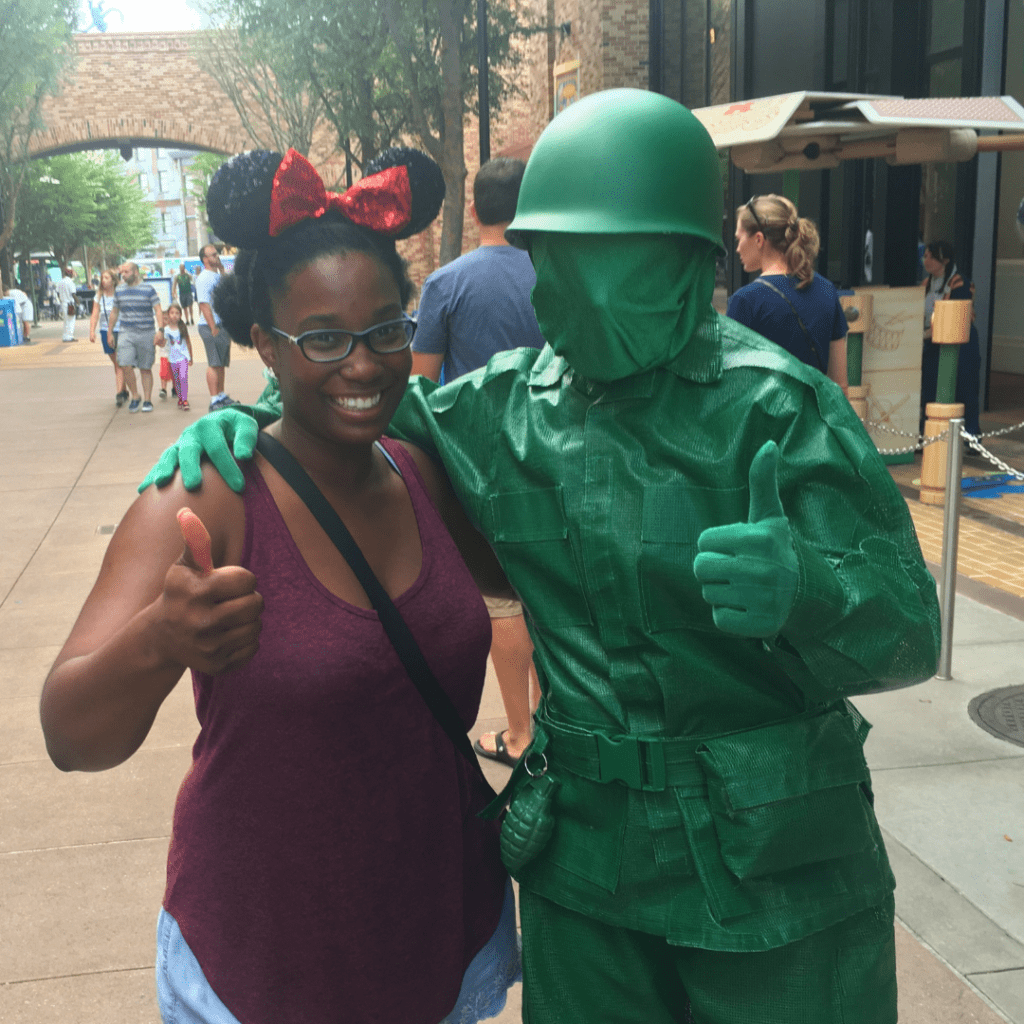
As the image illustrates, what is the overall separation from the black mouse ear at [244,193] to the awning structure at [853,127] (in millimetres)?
6019

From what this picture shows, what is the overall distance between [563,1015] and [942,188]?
40.5 feet

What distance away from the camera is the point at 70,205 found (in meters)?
54.3

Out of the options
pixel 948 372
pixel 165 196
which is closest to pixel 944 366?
pixel 948 372

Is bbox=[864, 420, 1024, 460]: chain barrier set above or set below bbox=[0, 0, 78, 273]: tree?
below

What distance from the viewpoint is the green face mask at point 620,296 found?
156cm

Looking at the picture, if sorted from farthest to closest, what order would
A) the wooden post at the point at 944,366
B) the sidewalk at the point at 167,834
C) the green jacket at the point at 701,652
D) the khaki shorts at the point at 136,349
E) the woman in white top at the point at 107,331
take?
1. the woman in white top at the point at 107,331
2. the khaki shorts at the point at 136,349
3. the wooden post at the point at 944,366
4. the sidewalk at the point at 167,834
5. the green jacket at the point at 701,652

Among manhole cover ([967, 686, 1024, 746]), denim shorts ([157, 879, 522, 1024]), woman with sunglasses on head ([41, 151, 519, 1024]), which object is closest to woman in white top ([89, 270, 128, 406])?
manhole cover ([967, 686, 1024, 746])

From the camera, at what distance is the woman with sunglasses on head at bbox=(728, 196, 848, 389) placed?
5.48 metres

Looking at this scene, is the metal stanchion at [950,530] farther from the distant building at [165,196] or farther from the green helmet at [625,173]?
the distant building at [165,196]

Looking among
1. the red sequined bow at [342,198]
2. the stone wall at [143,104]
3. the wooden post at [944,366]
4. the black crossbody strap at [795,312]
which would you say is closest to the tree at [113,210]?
the stone wall at [143,104]

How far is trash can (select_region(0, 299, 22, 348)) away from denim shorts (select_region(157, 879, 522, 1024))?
28.1 meters

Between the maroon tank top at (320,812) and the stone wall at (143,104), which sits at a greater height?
Result: the stone wall at (143,104)

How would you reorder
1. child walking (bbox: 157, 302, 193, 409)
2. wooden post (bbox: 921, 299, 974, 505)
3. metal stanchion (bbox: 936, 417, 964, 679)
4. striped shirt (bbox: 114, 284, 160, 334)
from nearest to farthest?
1. metal stanchion (bbox: 936, 417, 964, 679)
2. wooden post (bbox: 921, 299, 974, 505)
3. striped shirt (bbox: 114, 284, 160, 334)
4. child walking (bbox: 157, 302, 193, 409)

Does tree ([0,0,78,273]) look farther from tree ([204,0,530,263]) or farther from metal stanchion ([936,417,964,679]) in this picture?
metal stanchion ([936,417,964,679])
